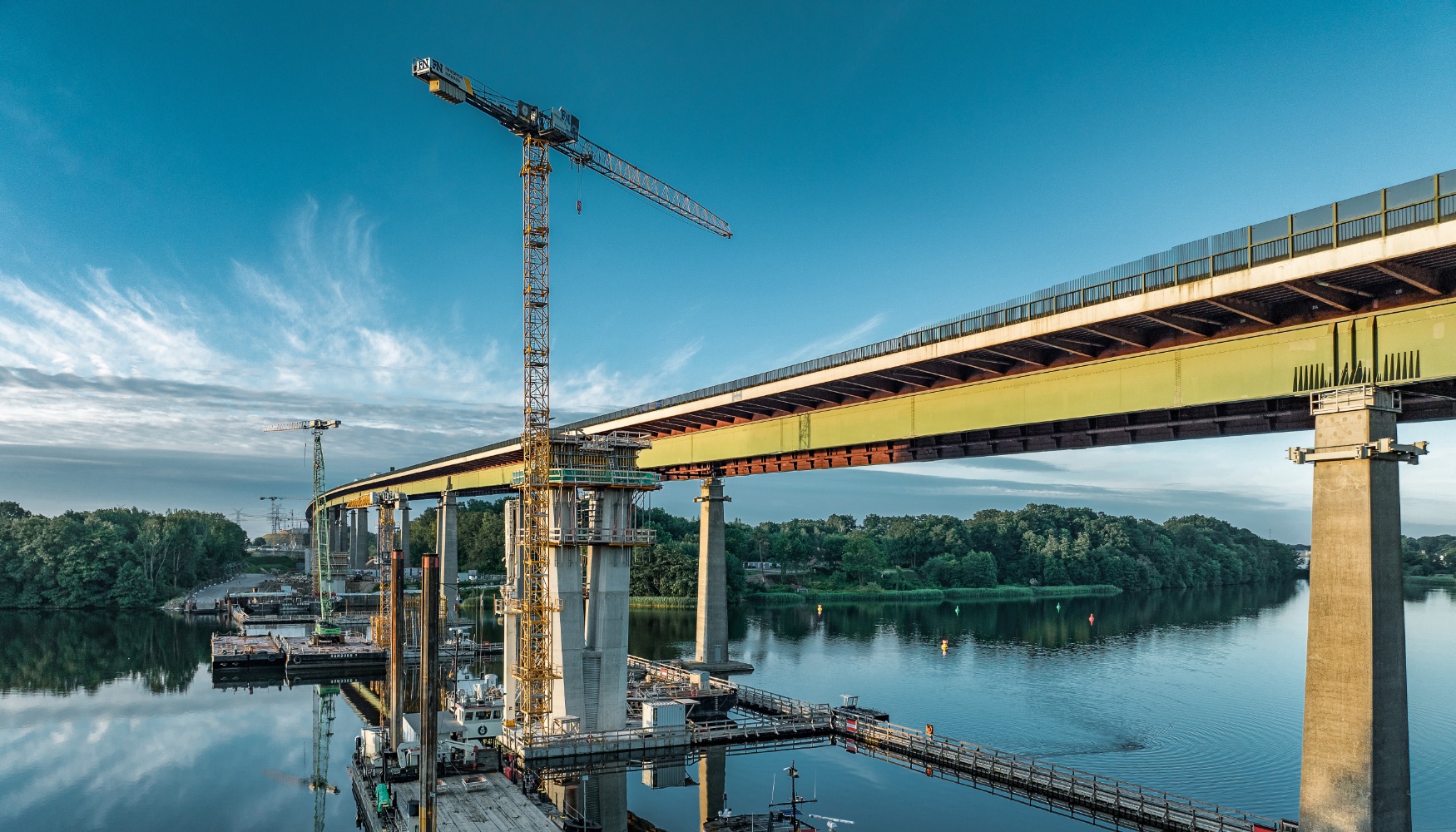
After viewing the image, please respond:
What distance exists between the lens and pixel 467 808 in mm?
35750

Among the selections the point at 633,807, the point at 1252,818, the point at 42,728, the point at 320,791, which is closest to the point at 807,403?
the point at 633,807

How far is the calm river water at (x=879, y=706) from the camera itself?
42.8 meters

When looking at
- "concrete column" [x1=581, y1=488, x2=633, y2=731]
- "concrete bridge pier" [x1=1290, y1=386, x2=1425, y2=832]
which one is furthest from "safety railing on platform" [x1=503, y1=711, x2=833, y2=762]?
"concrete bridge pier" [x1=1290, y1=386, x2=1425, y2=832]

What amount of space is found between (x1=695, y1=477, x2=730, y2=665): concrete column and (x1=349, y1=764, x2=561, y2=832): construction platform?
28251mm

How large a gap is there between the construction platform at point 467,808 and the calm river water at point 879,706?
13.5ft

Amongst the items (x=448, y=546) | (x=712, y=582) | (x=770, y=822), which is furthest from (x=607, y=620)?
(x=448, y=546)

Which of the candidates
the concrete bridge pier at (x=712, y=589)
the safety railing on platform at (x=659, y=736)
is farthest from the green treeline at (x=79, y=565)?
the safety railing on platform at (x=659, y=736)

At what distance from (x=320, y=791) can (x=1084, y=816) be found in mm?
36512

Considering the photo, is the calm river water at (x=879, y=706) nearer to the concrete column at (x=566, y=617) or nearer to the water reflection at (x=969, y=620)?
the water reflection at (x=969, y=620)

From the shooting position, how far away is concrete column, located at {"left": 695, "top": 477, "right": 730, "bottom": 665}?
67.2m

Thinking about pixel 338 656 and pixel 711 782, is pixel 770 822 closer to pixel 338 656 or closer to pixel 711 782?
pixel 711 782

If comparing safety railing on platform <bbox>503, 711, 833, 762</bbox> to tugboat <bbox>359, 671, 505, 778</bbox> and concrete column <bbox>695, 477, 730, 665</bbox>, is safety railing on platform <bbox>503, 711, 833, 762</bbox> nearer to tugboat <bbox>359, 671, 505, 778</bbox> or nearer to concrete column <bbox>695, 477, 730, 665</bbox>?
tugboat <bbox>359, 671, 505, 778</bbox>

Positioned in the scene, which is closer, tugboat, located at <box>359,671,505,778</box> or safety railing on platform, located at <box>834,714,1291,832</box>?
safety railing on platform, located at <box>834,714,1291,832</box>

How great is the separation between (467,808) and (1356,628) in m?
30.9
